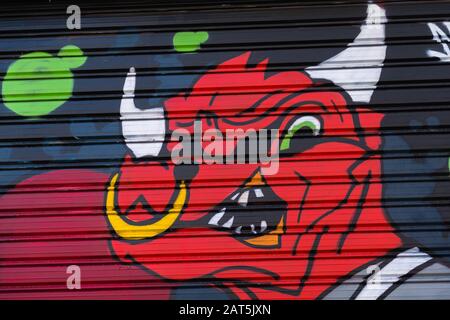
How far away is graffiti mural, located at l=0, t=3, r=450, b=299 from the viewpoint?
165 inches

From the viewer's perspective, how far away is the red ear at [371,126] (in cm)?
421

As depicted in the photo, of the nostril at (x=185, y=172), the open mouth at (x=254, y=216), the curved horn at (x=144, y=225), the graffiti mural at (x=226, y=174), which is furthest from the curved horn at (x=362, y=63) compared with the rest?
the curved horn at (x=144, y=225)

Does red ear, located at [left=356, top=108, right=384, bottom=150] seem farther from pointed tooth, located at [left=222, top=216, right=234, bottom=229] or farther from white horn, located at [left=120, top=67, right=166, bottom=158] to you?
white horn, located at [left=120, top=67, right=166, bottom=158]

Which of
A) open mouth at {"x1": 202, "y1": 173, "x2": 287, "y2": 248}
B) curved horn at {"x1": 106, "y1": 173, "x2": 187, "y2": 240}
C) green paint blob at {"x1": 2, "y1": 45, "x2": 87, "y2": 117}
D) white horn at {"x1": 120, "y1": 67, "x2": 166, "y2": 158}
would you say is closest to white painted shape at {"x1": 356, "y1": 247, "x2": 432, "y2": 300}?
open mouth at {"x1": 202, "y1": 173, "x2": 287, "y2": 248}

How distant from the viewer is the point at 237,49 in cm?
430

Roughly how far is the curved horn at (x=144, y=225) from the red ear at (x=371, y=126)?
1.29m

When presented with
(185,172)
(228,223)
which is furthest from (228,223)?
(185,172)

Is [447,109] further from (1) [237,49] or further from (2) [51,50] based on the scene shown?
(2) [51,50]

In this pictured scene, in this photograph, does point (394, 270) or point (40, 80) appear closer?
point (394, 270)

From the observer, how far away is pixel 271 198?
4.23 metres

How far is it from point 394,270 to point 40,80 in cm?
277

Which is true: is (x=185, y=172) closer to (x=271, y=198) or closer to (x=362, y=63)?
(x=271, y=198)

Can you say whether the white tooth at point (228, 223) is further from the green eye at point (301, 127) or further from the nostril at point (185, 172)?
the green eye at point (301, 127)
